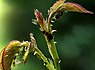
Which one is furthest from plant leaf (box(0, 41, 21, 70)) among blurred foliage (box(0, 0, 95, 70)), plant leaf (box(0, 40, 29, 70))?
blurred foliage (box(0, 0, 95, 70))

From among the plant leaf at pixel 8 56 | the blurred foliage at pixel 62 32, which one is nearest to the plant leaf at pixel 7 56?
the plant leaf at pixel 8 56

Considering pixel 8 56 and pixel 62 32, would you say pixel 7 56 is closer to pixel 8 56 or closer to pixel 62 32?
pixel 8 56

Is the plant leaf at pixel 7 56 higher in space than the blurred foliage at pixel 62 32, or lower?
lower

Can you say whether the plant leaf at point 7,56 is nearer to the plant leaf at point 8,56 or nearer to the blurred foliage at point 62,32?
the plant leaf at point 8,56

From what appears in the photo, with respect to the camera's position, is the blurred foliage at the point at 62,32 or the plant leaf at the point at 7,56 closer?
the plant leaf at the point at 7,56

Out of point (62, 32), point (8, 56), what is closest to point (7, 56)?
point (8, 56)

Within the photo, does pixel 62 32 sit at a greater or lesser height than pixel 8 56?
greater

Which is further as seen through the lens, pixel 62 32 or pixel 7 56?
pixel 62 32

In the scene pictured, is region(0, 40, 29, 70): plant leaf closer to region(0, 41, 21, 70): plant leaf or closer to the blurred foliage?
region(0, 41, 21, 70): plant leaf

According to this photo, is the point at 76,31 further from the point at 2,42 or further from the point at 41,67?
the point at 2,42
